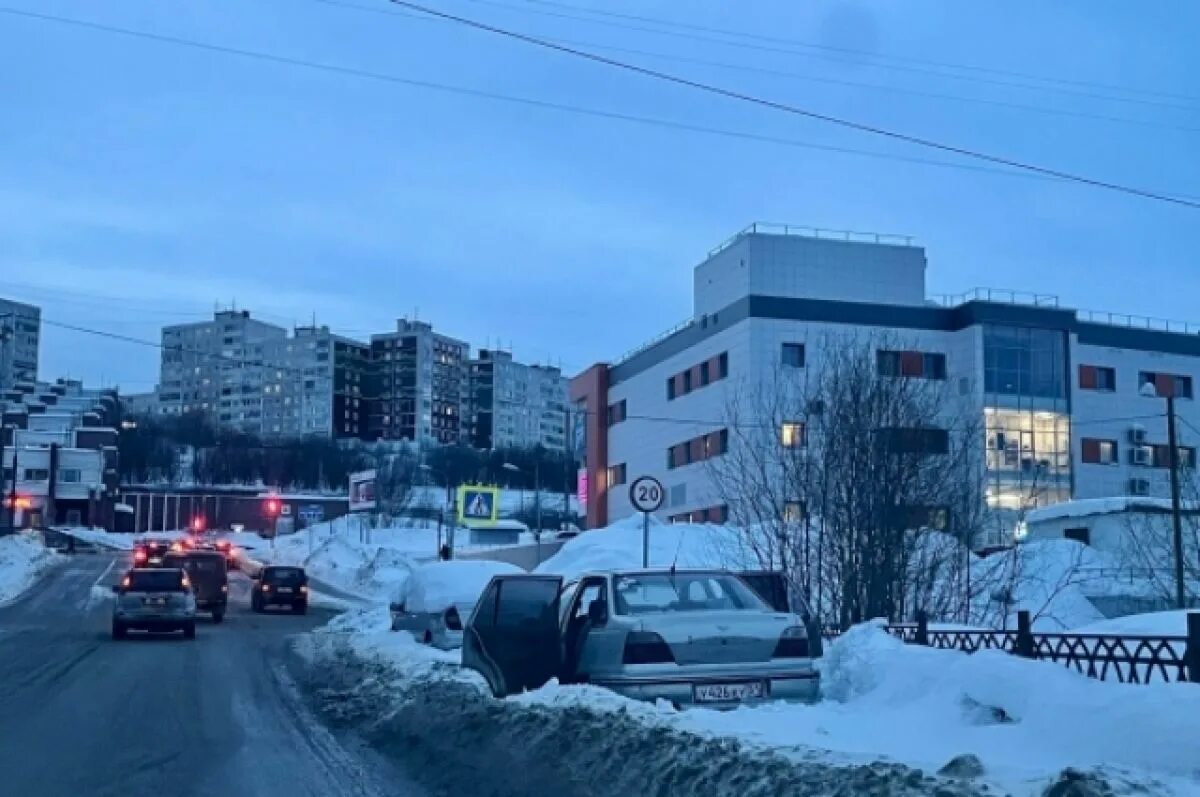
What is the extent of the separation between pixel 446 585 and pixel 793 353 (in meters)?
42.8

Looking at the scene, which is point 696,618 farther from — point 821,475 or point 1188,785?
point 821,475

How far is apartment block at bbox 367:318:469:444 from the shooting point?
10775 centimetres

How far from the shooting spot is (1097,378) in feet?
244

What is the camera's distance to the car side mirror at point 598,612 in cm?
1272

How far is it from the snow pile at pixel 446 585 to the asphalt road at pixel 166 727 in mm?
2745

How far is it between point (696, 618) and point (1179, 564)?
20348mm

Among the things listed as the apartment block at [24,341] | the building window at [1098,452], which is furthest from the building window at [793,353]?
the apartment block at [24,341]

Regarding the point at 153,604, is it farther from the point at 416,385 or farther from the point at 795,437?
the point at 416,385

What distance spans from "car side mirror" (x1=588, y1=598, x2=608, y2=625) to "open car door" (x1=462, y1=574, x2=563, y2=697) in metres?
0.86

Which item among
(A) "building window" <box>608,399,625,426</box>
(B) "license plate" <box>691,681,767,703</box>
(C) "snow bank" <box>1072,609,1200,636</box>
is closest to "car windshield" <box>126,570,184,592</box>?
(C) "snow bank" <box>1072,609,1200,636</box>

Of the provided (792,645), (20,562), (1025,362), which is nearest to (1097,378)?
(1025,362)

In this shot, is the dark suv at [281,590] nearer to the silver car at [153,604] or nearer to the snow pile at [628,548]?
the snow pile at [628,548]

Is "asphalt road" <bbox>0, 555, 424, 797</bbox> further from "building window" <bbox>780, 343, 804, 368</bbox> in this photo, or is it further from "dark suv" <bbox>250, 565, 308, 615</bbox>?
"building window" <bbox>780, 343, 804, 368</bbox>

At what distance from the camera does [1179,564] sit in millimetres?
29203
